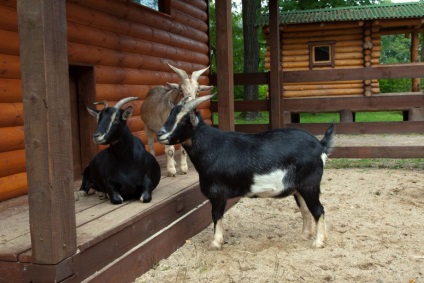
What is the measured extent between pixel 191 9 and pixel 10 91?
5927 mm

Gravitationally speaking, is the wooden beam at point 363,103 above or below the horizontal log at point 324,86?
below

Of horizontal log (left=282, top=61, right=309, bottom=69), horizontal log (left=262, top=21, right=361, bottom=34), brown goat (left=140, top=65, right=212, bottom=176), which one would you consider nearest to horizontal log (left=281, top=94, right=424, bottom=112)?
brown goat (left=140, top=65, right=212, bottom=176)

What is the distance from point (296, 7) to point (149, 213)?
23130 mm

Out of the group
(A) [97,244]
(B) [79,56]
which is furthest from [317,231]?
(B) [79,56]

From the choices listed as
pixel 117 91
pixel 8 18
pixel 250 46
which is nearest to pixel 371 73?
pixel 117 91

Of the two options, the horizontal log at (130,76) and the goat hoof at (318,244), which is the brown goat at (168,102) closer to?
the horizontal log at (130,76)

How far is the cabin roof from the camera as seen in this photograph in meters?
18.4

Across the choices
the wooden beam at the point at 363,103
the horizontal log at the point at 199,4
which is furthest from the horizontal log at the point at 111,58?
the wooden beam at the point at 363,103

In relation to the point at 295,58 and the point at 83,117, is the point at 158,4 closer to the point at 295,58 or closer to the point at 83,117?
the point at 83,117

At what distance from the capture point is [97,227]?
363 cm

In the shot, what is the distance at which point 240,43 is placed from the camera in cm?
2894

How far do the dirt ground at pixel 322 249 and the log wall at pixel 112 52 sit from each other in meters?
2.01

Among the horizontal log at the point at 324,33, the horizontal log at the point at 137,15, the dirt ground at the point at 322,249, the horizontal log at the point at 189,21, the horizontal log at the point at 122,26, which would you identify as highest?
the horizontal log at the point at 324,33

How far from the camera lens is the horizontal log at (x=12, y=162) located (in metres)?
4.78
